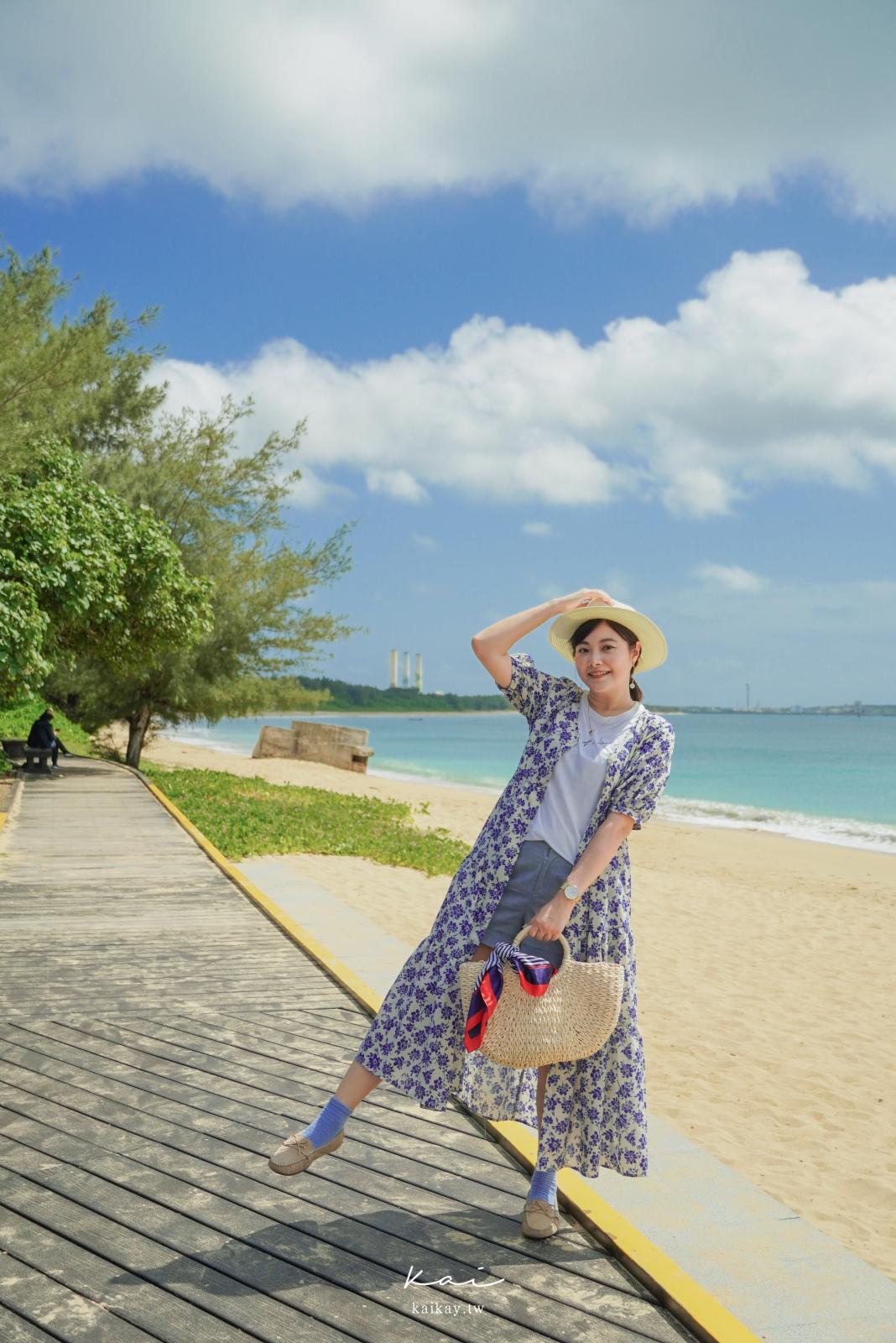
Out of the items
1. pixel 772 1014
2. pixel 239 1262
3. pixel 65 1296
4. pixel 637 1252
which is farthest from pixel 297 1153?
pixel 772 1014

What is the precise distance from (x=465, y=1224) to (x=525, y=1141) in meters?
0.64

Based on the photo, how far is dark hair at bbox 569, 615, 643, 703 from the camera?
337 centimetres

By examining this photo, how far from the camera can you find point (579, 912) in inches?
126

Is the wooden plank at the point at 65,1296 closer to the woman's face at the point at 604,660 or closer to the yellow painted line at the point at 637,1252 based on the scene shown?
the yellow painted line at the point at 637,1252

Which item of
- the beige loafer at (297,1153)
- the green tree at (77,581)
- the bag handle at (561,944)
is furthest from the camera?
the green tree at (77,581)

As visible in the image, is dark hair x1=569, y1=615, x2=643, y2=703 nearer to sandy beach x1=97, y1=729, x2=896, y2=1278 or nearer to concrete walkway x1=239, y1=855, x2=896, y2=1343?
concrete walkway x1=239, y1=855, x2=896, y2=1343

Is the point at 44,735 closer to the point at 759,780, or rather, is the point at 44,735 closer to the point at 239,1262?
the point at 239,1262

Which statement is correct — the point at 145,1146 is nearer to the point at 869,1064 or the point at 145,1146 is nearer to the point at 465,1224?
the point at 465,1224

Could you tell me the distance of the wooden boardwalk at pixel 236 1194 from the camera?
2.78m

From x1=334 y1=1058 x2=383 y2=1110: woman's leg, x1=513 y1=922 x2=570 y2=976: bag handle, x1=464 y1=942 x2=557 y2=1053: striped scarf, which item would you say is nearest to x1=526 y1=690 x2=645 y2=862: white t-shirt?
x1=513 y1=922 x2=570 y2=976: bag handle

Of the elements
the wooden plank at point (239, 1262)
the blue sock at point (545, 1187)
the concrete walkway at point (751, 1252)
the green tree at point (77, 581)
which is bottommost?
the wooden plank at point (239, 1262)

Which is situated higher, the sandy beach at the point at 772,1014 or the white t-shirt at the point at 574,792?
the white t-shirt at the point at 574,792

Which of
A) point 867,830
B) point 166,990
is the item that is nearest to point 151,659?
point 166,990

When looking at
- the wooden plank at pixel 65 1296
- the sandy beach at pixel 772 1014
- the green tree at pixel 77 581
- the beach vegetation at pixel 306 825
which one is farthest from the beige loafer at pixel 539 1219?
the green tree at pixel 77 581
